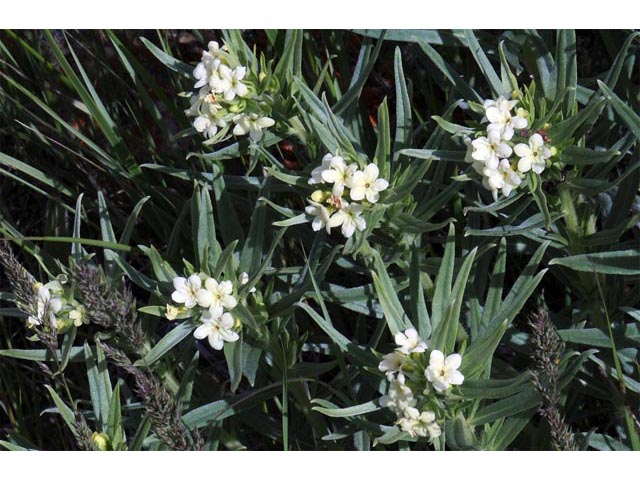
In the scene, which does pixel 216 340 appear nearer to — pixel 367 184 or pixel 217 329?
pixel 217 329

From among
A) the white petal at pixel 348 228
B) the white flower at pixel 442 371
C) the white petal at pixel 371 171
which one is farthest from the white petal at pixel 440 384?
the white petal at pixel 371 171

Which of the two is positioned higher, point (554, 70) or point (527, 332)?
point (554, 70)

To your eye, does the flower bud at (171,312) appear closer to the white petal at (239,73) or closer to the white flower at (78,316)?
the white flower at (78,316)

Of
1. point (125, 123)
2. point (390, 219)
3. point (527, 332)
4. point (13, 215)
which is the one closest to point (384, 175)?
point (390, 219)

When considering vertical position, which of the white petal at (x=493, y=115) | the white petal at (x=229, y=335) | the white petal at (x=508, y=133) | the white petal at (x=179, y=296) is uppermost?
the white petal at (x=493, y=115)

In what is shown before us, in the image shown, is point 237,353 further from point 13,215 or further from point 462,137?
point 13,215

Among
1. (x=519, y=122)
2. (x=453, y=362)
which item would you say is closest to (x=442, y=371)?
(x=453, y=362)
